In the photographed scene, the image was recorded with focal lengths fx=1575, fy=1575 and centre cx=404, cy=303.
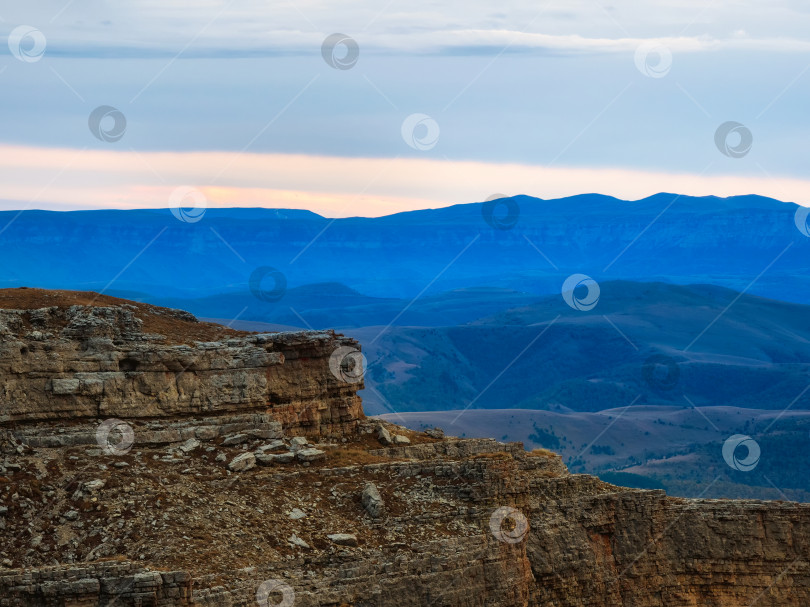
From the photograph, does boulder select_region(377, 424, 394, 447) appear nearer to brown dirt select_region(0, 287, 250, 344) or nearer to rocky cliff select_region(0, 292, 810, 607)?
rocky cliff select_region(0, 292, 810, 607)

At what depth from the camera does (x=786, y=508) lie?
4947 cm

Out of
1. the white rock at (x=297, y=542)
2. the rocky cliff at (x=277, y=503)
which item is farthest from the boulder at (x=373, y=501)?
the white rock at (x=297, y=542)

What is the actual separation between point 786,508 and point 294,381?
16562 millimetres

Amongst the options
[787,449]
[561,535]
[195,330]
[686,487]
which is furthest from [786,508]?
[787,449]

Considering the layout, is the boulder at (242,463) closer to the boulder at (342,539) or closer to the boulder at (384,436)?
the boulder at (342,539)

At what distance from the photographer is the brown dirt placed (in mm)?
41312

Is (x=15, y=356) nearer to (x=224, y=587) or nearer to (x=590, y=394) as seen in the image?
(x=224, y=587)

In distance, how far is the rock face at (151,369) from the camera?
3831 centimetres

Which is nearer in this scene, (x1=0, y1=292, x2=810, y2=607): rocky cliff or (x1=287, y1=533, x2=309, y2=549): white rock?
(x1=0, y1=292, x2=810, y2=607): rocky cliff

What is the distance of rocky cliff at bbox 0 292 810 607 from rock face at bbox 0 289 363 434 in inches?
2.2

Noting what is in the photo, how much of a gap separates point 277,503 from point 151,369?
540cm

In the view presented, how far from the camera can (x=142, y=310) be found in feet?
146

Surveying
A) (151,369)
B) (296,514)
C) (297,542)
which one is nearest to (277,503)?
(296,514)

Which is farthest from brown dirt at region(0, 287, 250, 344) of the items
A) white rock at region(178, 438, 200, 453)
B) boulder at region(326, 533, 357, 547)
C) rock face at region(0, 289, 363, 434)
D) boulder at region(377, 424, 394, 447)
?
boulder at region(326, 533, 357, 547)
